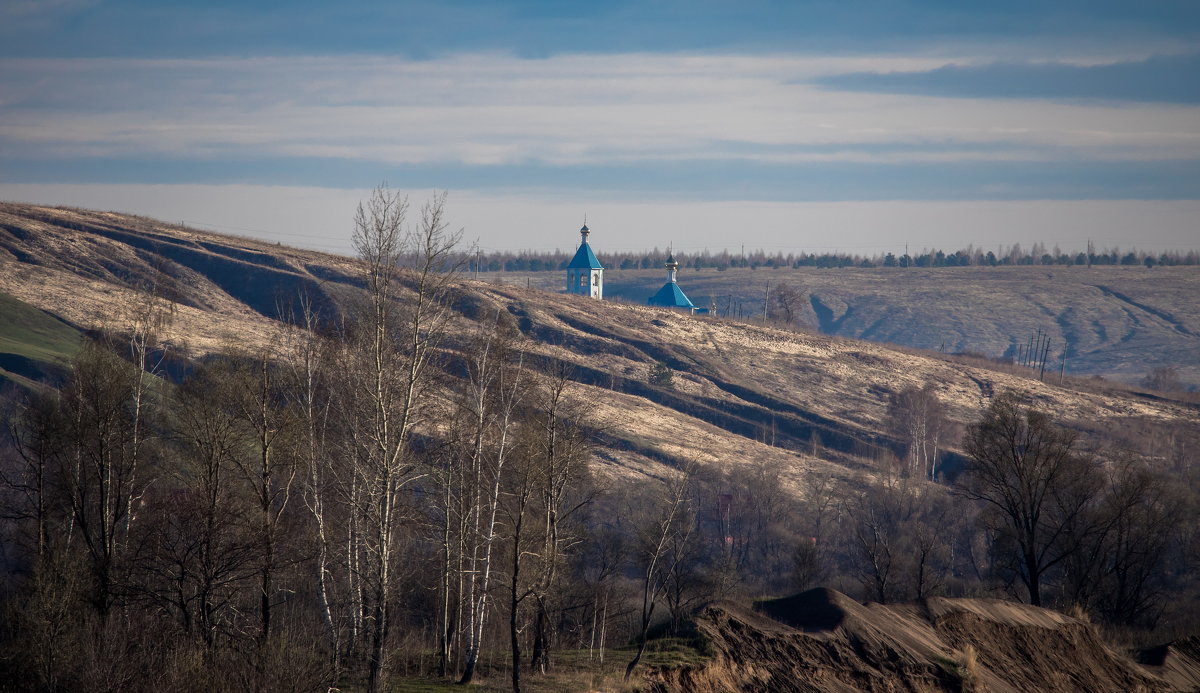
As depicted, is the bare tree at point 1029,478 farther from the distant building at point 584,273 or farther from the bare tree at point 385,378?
the distant building at point 584,273

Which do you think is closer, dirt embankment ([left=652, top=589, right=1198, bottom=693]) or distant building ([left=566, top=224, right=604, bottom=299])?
dirt embankment ([left=652, top=589, right=1198, bottom=693])

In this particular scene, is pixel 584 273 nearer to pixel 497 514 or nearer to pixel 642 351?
pixel 642 351

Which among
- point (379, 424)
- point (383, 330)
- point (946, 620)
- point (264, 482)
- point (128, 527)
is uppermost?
point (383, 330)

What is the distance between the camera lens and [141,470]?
29.0 meters

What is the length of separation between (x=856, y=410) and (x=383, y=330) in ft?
253

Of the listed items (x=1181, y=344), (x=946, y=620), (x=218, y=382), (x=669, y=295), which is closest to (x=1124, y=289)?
(x=1181, y=344)

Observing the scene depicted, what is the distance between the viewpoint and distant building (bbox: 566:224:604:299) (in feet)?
412

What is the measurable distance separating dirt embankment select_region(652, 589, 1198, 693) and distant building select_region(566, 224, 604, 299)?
307ft

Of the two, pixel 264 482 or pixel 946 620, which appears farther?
pixel 946 620

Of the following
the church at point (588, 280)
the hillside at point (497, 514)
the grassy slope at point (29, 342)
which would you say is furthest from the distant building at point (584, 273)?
the grassy slope at point (29, 342)

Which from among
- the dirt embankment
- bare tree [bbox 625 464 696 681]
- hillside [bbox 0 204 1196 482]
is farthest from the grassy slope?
the dirt embankment

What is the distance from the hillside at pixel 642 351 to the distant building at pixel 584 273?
578 inches

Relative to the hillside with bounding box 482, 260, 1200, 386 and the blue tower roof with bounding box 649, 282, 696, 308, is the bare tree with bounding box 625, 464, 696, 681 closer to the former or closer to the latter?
the blue tower roof with bounding box 649, 282, 696, 308

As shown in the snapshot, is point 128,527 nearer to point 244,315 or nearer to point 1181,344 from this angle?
point 244,315
